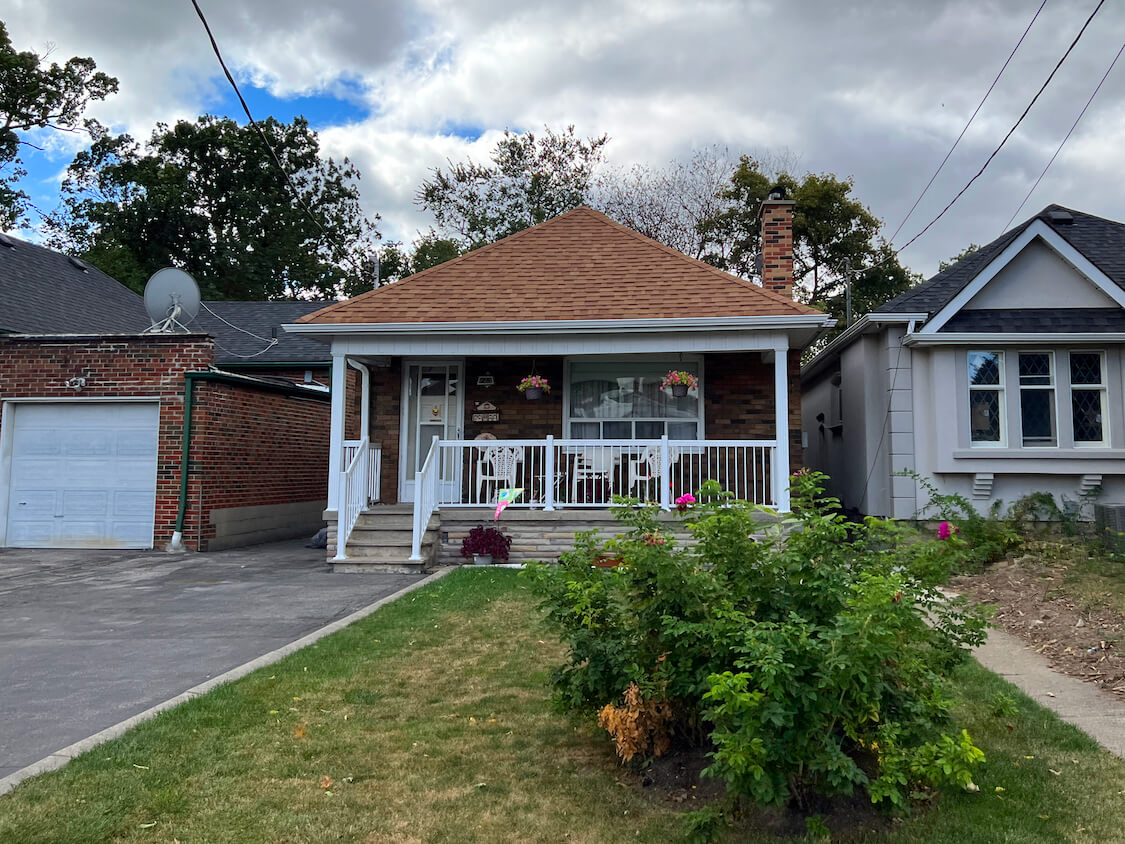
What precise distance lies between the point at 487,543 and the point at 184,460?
5.26 m

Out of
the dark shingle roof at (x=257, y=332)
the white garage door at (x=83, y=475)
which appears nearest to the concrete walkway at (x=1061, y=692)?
the white garage door at (x=83, y=475)

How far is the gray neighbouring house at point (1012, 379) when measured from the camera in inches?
427

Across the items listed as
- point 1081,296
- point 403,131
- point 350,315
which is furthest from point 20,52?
point 1081,296

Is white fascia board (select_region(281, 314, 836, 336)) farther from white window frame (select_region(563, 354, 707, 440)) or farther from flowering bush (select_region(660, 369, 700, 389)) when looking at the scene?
white window frame (select_region(563, 354, 707, 440))

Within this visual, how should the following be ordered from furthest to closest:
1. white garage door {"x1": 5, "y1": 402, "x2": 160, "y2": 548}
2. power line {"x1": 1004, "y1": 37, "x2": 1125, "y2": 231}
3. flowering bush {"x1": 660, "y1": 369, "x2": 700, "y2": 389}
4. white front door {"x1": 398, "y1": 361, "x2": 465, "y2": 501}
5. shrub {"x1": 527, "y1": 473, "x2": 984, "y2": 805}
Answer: white garage door {"x1": 5, "y1": 402, "x2": 160, "y2": 548} → white front door {"x1": 398, "y1": 361, "x2": 465, "y2": 501} → flowering bush {"x1": 660, "y1": 369, "x2": 700, "y2": 389} → power line {"x1": 1004, "y1": 37, "x2": 1125, "y2": 231} → shrub {"x1": 527, "y1": 473, "x2": 984, "y2": 805}

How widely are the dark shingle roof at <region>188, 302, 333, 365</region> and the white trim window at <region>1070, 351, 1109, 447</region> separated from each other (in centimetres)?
1386

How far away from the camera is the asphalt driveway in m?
4.52

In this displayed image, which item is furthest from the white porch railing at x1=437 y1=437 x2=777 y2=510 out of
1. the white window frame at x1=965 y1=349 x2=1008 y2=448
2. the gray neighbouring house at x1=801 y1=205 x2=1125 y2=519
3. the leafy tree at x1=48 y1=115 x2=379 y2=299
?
the leafy tree at x1=48 y1=115 x2=379 y2=299

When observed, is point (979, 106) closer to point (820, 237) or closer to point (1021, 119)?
point (1021, 119)

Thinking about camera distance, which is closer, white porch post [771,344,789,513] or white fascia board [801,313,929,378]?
white porch post [771,344,789,513]

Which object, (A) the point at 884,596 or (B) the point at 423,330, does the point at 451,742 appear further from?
(B) the point at 423,330

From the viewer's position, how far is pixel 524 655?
18.5 feet

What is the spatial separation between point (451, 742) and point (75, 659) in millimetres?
3437

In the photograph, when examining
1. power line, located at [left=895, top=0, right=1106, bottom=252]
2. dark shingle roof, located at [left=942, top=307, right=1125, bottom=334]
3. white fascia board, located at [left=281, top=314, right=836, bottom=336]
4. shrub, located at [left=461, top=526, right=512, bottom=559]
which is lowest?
shrub, located at [left=461, top=526, right=512, bottom=559]
